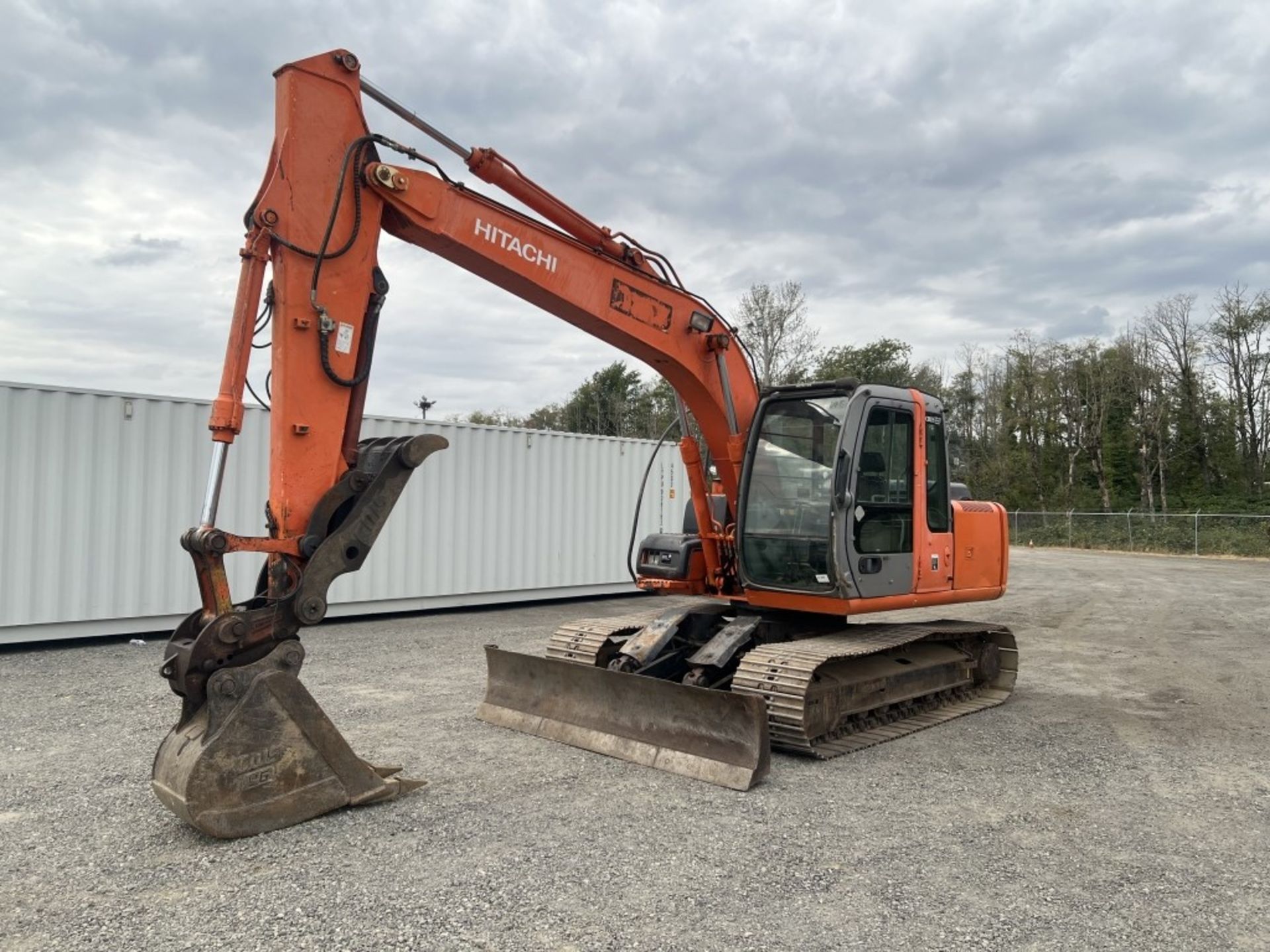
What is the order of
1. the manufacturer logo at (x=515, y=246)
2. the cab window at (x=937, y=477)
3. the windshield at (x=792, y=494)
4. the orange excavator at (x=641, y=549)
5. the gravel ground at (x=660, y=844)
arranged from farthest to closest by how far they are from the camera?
the cab window at (x=937, y=477), the windshield at (x=792, y=494), the manufacturer logo at (x=515, y=246), the orange excavator at (x=641, y=549), the gravel ground at (x=660, y=844)

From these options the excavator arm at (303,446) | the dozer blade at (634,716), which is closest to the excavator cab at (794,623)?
the dozer blade at (634,716)

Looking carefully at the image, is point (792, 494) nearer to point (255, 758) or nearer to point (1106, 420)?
point (255, 758)

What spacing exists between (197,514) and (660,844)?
8180 mm

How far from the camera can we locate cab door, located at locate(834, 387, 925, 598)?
6.39m

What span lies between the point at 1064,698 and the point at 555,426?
44264 millimetres

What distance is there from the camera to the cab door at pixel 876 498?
639 centimetres

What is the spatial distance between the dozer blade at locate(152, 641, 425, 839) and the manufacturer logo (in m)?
2.56

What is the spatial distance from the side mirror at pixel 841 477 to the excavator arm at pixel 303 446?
2606 millimetres

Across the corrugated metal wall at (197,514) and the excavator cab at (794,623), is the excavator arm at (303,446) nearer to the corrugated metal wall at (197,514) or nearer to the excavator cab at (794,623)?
the excavator cab at (794,623)

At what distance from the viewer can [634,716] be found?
236 inches

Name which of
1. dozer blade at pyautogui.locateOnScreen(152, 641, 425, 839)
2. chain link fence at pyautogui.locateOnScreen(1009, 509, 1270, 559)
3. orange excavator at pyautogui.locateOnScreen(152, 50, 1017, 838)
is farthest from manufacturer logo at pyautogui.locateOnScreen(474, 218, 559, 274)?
chain link fence at pyautogui.locateOnScreen(1009, 509, 1270, 559)

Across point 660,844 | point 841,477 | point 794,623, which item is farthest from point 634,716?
point 841,477

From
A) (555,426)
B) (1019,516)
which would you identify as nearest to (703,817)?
(1019,516)

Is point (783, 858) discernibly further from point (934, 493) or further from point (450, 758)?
point (934, 493)
